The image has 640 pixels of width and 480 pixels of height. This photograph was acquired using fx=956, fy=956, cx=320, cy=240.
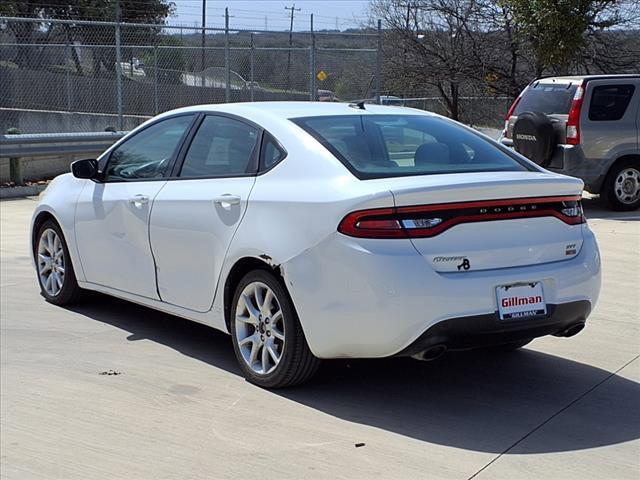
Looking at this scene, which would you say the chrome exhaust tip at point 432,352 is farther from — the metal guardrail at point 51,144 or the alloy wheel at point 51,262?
the metal guardrail at point 51,144

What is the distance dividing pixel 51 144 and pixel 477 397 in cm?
1120

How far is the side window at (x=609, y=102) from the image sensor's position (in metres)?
12.2

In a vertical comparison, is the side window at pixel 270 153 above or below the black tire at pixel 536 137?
above

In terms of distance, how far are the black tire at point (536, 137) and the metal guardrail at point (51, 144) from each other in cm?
703

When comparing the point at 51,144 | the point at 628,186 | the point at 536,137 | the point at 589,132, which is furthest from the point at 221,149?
the point at 51,144

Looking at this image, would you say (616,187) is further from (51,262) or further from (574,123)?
(51,262)

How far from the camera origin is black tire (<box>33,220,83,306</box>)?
7.19m

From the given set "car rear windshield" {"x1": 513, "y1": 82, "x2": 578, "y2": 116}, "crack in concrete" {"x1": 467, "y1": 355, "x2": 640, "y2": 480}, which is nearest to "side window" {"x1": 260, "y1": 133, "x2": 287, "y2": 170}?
"crack in concrete" {"x1": 467, "y1": 355, "x2": 640, "y2": 480}

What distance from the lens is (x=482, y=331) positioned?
477 cm

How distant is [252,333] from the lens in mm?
5422

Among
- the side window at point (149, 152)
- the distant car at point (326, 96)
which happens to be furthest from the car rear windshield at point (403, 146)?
the distant car at point (326, 96)

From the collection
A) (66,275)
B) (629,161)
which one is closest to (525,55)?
(629,161)

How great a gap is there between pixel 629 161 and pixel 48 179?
8.82 m

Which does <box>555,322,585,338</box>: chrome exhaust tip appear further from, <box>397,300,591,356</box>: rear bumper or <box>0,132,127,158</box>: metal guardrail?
<box>0,132,127,158</box>: metal guardrail
